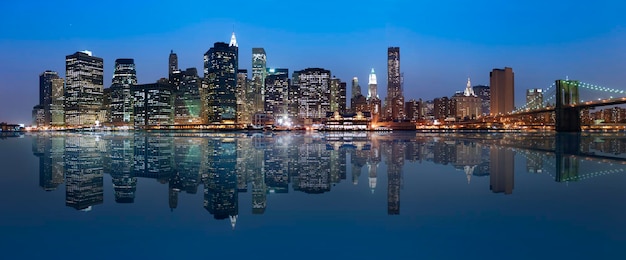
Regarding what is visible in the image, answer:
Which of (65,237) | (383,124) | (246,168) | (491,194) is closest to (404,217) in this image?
(491,194)

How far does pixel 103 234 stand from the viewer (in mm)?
5574

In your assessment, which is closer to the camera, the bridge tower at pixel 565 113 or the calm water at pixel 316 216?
the calm water at pixel 316 216

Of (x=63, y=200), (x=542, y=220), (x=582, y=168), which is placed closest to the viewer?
(x=542, y=220)

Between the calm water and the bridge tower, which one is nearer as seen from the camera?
the calm water

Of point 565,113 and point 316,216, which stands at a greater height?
point 565,113

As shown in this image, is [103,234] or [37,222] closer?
[103,234]

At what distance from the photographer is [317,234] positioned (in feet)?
18.3

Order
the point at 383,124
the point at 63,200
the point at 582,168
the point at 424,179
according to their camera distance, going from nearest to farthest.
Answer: the point at 63,200 < the point at 424,179 < the point at 582,168 < the point at 383,124

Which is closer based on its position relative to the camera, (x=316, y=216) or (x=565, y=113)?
(x=316, y=216)

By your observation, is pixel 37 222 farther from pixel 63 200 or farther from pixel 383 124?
pixel 383 124

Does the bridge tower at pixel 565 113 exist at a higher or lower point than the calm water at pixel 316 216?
higher

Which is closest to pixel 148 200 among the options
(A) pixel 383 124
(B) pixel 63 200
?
(B) pixel 63 200

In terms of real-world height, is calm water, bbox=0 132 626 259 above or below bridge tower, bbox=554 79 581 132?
below

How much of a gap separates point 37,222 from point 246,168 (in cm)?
790
